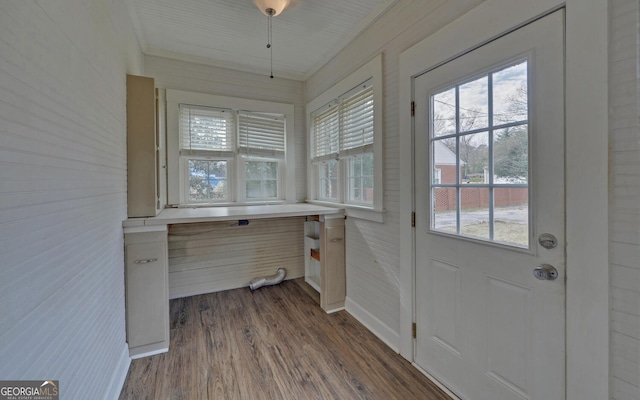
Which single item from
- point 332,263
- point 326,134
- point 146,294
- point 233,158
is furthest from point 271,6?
point 146,294

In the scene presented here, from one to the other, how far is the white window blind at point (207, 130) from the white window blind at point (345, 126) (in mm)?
1050

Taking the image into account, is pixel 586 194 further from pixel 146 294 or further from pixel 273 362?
pixel 146 294

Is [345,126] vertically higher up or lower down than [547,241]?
higher up

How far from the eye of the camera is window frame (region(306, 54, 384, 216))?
217cm

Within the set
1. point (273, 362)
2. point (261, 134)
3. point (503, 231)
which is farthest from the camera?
point (261, 134)

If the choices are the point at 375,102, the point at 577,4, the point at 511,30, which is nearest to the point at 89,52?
the point at 375,102

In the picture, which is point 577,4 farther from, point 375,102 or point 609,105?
point 375,102

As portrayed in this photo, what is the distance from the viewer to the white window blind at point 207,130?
3067mm

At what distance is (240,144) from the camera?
10.8ft

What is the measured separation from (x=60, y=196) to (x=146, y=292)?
3.94ft

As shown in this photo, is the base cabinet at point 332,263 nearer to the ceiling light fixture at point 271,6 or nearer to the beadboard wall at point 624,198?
the ceiling light fixture at point 271,6

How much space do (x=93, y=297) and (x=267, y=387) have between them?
1111 mm

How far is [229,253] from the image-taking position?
3.26 metres

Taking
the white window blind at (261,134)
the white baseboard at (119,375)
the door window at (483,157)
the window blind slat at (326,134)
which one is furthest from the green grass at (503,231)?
the white window blind at (261,134)
